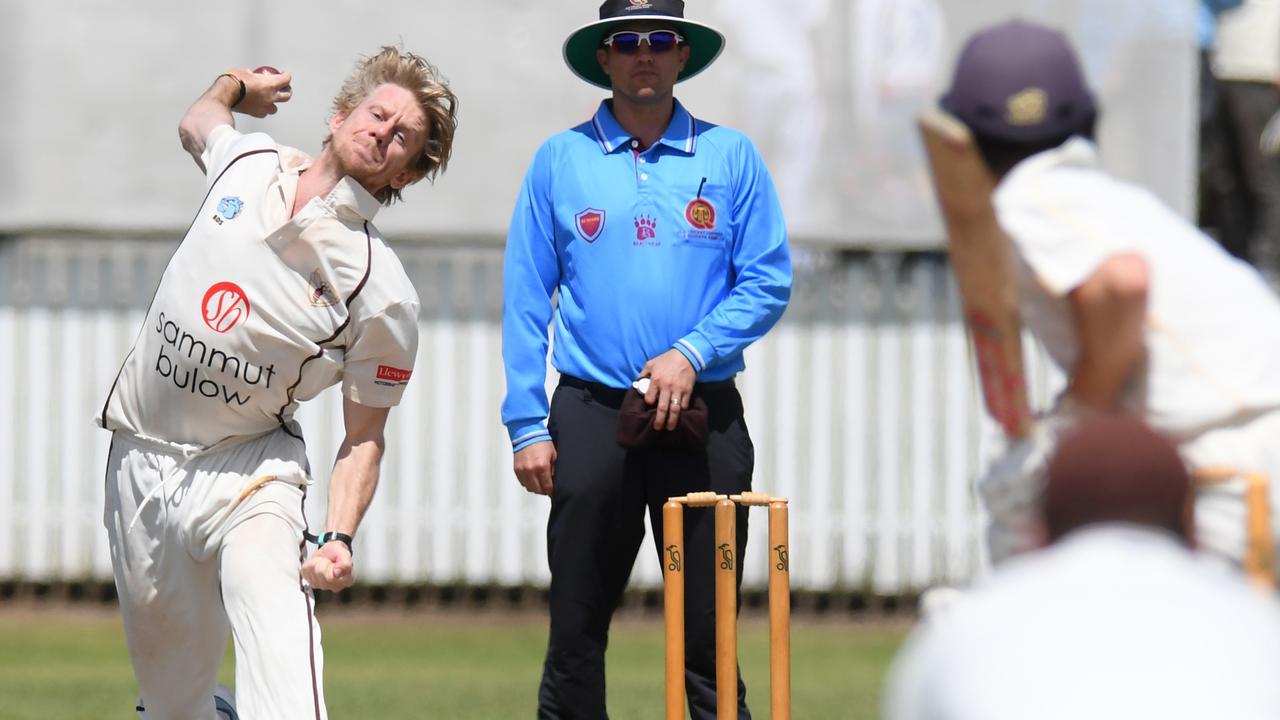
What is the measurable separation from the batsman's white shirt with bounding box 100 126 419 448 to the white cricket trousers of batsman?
0.28ft

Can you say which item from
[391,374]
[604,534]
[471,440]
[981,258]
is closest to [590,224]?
[391,374]

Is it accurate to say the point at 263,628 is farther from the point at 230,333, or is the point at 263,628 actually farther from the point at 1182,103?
the point at 1182,103

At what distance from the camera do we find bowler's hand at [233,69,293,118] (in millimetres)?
4945

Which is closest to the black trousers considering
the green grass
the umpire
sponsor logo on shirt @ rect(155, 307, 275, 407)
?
the umpire

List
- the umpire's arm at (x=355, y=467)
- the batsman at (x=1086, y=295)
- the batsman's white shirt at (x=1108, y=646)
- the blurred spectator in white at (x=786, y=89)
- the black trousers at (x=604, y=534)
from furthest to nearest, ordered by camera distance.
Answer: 1. the blurred spectator in white at (x=786, y=89)
2. the black trousers at (x=604, y=534)
3. the umpire's arm at (x=355, y=467)
4. the batsman at (x=1086, y=295)
5. the batsman's white shirt at (x=1108, y=646)

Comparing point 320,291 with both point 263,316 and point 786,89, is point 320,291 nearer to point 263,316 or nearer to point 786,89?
point 263,316

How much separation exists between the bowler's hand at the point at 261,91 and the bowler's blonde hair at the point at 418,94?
1.14 feet

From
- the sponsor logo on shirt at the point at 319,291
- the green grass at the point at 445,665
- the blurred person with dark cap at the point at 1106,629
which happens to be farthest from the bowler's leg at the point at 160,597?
the blurred person with dark cap at the point at 1106,629

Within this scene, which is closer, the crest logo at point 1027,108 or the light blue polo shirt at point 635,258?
the crest logo at point 1027,108

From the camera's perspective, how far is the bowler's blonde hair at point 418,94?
4.62 metres

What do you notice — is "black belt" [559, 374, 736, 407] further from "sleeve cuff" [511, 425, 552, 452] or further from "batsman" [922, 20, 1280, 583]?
"batsman" [922, 20, 1280, 583]

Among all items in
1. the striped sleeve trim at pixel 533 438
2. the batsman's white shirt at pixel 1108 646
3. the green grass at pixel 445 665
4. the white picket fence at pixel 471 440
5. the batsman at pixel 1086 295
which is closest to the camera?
the batsman's white shirt at pixel 1108 646

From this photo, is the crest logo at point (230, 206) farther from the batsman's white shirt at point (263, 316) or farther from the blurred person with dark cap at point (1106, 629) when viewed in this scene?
the blurred person with dark cap at point (1106, 629)

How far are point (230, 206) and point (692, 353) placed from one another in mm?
1115
